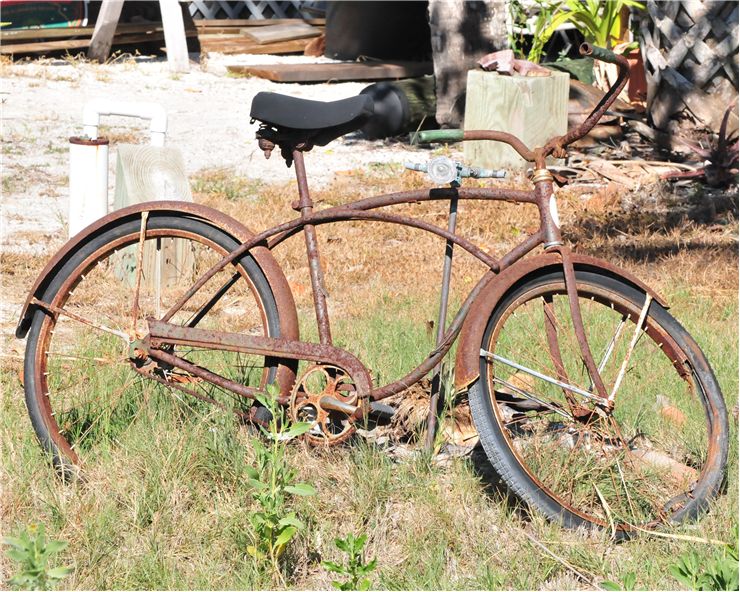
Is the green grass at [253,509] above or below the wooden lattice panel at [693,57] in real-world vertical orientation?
below

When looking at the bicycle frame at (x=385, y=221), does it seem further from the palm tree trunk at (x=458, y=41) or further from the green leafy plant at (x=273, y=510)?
the palm tree trunk at (x=458, y=41)

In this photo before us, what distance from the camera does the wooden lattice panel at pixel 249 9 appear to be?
15.6 meters

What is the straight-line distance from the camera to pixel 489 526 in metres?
3.39

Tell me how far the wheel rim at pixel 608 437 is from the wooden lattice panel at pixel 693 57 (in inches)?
206

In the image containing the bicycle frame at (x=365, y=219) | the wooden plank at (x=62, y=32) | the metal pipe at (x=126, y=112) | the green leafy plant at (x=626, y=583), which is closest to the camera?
the green leafy plant at (x=626, y=583)

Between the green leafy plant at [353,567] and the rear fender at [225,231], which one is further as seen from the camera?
the rear fender at [225,231]

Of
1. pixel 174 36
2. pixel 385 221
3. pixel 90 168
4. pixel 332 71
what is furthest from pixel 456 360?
pixel 174 36

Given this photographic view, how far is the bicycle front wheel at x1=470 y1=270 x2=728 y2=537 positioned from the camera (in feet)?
10.9

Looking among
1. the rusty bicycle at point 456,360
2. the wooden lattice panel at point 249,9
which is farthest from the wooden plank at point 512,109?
the wooden lattice panel at point 249,9

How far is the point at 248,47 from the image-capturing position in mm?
14375

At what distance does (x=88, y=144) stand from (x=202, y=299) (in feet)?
3.32

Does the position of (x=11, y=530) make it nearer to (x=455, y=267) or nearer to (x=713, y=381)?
(x=713, y=381)

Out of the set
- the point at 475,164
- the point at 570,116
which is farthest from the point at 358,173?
the point at 570,116

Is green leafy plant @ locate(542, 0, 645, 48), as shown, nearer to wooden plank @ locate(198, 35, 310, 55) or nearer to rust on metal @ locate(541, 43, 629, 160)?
wooden plank @ locate(198, 35, 310, 55)
